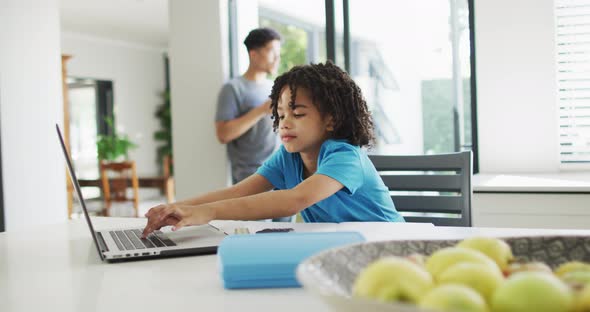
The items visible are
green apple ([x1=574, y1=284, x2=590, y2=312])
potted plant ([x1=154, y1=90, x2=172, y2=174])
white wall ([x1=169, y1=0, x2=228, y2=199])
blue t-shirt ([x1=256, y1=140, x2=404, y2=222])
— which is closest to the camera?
green apple ([x1=574, y1=284, x2=590, y2=312])

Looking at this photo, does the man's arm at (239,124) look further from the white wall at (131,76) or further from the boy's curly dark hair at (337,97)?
the white wall at (131,76)

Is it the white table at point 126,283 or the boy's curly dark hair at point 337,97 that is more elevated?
the boy's curly dark hair at point 337,97

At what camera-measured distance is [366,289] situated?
0.49 meters

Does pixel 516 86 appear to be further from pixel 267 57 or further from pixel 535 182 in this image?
pixel 267 57

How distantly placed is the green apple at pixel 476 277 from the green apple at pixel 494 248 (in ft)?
0.42

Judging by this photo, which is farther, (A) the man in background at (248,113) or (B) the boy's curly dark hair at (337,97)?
(A) the man in background at (248,113)

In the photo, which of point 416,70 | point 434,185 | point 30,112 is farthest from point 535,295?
point 30,112

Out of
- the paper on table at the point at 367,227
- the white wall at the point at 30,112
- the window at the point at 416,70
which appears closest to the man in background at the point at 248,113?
the window at the point at 416,70

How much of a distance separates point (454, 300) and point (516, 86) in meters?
2.74

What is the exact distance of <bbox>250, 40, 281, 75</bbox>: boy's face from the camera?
9.66 feet

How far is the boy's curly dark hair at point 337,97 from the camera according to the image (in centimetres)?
167

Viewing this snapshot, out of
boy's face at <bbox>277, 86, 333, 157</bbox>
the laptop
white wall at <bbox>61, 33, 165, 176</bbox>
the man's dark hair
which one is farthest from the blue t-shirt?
white wall at <bbox>61, 33, 165, 176</bbox>

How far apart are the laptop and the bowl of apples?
0.57m

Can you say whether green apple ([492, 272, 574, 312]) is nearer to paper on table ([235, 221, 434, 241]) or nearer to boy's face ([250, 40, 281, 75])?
paper on table ([235, 221, 434, 241])
